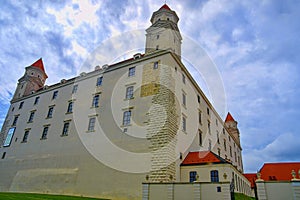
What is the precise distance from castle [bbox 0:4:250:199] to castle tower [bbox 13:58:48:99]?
4.63m

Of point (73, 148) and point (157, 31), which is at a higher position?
point (157, 31)

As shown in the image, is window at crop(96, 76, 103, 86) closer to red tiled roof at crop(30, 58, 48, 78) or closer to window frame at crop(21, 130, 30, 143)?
window frame at crop(21, 130, 30, 143)

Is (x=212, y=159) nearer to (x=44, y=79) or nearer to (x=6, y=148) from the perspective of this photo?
(x=6, y=148)

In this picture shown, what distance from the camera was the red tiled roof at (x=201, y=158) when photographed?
1884cm

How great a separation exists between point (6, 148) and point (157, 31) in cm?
2726

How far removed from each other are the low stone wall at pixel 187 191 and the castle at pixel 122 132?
1.52m

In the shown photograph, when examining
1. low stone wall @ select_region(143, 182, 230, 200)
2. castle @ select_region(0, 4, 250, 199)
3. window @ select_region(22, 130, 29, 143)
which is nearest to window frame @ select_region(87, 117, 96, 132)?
castle @ select_region(0, 4, 250, 199)

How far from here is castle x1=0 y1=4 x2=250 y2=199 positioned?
1862 cm

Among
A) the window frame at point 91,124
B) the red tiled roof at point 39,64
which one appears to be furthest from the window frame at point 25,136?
the red tiled roof at point 39,64

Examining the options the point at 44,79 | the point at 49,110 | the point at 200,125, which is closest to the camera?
the point at 200,125

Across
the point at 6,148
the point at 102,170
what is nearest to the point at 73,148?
the point at 102,170

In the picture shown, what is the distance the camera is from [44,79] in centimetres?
3956

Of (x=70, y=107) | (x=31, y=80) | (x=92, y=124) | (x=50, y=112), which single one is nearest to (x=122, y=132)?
(x=92, y=124)

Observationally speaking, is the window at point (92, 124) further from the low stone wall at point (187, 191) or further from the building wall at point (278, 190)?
the building wall at point (278, 190)
